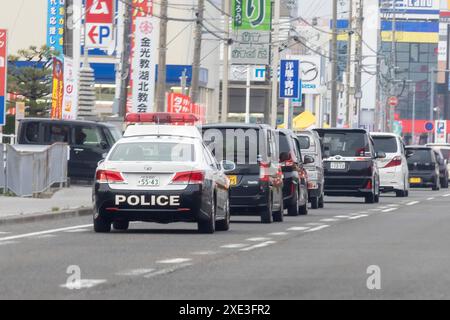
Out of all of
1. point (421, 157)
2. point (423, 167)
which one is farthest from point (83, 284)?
point (423, 167)

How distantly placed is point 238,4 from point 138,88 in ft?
25.8

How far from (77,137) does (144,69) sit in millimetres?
4808

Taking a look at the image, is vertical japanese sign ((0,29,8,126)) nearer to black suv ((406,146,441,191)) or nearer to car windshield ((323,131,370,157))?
car windshield ((323,131,370,157))

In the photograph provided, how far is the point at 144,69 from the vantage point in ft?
157

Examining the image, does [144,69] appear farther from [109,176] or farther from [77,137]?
[109,176]

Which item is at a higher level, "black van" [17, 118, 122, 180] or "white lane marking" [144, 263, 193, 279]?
"black van" [17, 118, 122, 180]

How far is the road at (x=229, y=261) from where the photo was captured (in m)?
13.0

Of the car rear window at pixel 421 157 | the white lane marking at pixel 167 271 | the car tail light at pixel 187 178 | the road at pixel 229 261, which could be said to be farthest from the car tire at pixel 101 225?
the car rear window at pixel 421 157

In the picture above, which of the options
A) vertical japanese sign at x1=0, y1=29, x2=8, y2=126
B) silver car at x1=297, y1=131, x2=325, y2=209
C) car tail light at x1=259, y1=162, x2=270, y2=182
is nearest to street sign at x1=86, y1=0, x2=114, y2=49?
silver car at x1=297, y1=131, x2=325, y2=209

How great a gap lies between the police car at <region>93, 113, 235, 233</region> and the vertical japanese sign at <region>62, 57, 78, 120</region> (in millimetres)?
19419

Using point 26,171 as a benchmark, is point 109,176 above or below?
above

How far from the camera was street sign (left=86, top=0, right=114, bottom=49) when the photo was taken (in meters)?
50.1

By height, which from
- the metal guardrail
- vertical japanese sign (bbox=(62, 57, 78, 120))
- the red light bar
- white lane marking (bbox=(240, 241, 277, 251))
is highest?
vertical japanese sign (bbox=(62, 57, 78, 120))
